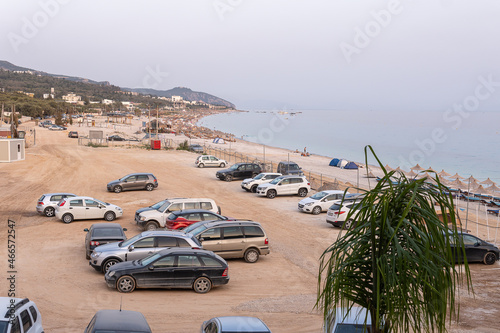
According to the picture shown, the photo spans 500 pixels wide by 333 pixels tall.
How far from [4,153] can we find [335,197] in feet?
110

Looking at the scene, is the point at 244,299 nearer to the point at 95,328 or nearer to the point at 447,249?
the point at 95,328

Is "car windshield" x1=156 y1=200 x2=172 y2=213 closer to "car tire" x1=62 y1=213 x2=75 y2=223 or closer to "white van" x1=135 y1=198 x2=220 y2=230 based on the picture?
"white van" x1=135 y1=198 x2=220 y2=230

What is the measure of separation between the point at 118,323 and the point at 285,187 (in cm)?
2587

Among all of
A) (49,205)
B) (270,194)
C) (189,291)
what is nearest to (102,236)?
(189,291)

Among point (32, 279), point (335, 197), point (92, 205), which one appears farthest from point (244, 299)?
point (335, 197)

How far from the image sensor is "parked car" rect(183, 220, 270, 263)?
739 inches

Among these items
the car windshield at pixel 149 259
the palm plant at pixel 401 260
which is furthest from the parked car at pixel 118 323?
the car windshield at pixel 149 259

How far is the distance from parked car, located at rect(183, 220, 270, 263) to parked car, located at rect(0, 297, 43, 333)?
32.5 ft

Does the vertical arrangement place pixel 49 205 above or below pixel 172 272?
above

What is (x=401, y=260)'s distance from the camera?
6523 mm

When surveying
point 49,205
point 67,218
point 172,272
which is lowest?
point 67,218

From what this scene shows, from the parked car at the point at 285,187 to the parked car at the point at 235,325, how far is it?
24.0 meters

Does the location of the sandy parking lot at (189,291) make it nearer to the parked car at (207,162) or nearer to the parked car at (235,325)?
the parked car at (235,325)

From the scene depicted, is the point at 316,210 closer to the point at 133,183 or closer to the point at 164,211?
the point at 164,211
